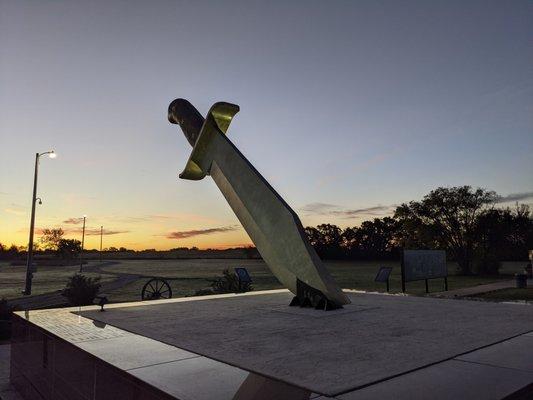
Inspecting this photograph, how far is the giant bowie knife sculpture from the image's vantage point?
7.67 m

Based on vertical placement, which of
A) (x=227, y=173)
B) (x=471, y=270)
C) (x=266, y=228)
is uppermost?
(x=227, y=173)

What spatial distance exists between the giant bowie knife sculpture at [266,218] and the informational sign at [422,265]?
8599mm

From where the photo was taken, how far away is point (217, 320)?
23.8 ft

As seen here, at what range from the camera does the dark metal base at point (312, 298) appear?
8172 mm

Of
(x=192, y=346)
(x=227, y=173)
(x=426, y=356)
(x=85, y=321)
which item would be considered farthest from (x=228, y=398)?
(x=227, y=173)

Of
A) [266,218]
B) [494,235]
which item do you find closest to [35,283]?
[266,218]

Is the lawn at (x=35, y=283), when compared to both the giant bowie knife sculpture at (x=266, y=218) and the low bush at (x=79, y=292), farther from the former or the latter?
the giant bowie knife sculpture at (x=266, y=218)

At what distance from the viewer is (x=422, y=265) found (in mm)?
17188

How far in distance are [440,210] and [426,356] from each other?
4607 cm

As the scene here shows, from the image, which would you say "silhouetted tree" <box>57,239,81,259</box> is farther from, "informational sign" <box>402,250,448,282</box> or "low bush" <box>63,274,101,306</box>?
"informational sign" <box>402,250,448,282</box>

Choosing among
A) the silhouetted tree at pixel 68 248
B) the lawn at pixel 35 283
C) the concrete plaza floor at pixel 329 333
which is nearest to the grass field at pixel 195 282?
the lawn at pixel 35 283

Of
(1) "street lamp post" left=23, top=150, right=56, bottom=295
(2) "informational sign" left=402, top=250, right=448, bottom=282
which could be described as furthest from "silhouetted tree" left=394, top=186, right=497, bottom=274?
(1) "street lamp post" left=23, top=150, right=56, bottom=295

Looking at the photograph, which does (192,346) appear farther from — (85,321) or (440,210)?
(440,210)

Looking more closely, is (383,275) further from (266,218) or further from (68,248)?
(68,248)
